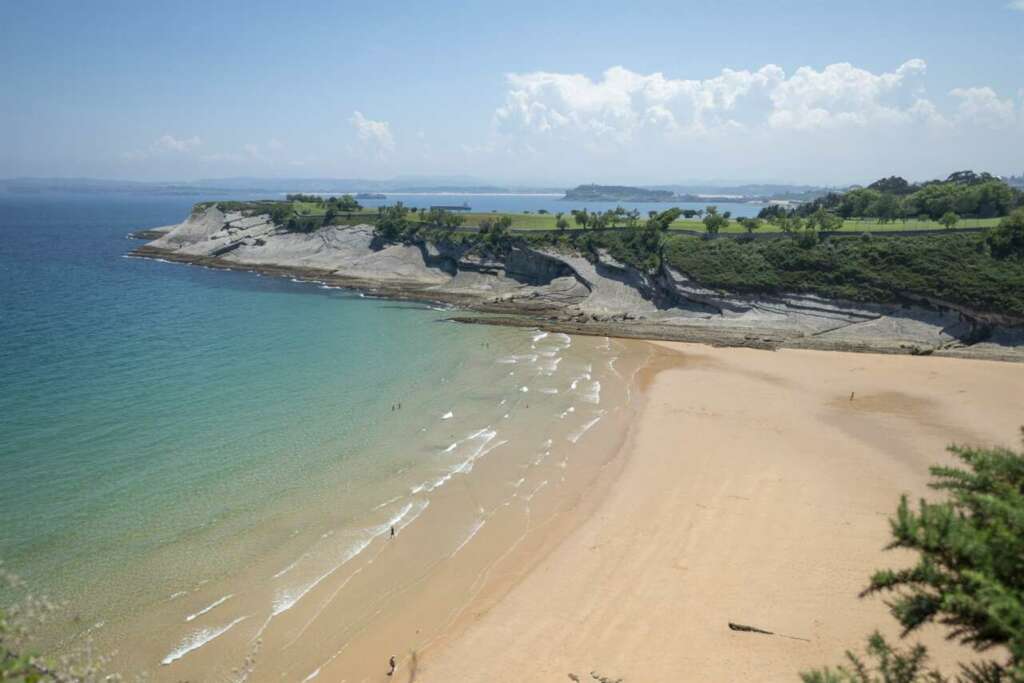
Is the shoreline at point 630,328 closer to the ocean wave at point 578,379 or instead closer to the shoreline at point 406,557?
the ocean wave at point 578,379

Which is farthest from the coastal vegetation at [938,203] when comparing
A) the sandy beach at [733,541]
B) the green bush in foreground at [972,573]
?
→ the green bush in foreground at [972,573]

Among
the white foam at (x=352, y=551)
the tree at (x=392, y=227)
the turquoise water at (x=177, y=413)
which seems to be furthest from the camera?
the tree at (x=392, y=227)

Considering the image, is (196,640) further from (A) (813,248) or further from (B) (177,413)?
(A) (813,248)

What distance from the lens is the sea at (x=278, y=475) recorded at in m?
16.3

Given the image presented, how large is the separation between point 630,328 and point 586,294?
10516mm

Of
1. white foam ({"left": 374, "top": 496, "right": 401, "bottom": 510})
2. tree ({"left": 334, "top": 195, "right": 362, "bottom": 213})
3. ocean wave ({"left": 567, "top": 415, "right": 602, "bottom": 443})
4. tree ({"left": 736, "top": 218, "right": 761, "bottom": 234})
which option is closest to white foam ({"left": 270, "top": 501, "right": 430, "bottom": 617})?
white foam ({"left": 374, "top": 496, "right": 401, "bottom": 510})

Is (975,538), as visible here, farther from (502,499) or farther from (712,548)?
(502,499)

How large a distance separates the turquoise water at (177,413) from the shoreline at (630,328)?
18.0 feet

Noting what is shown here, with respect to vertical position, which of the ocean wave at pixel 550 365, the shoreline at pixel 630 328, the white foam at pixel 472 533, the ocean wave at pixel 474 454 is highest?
the shoreline at pixel 630 328

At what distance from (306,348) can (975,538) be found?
41223 millimetres

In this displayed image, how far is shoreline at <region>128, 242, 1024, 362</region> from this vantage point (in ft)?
139

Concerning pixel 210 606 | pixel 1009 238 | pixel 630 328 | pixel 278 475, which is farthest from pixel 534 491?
pixel 1009 238

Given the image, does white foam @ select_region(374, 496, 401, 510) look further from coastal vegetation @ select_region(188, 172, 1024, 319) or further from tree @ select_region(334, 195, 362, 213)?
tree @ select_region(334, 195, 362, 213)

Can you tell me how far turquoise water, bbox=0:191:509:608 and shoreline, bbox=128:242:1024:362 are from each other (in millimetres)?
5487
